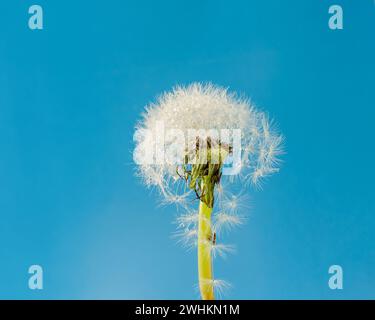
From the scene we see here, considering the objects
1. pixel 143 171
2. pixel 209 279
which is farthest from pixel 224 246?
pixel 143 171
